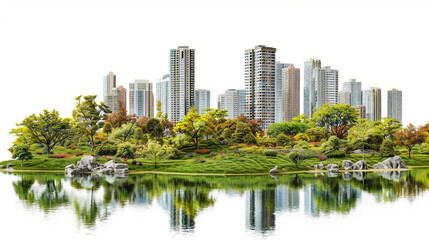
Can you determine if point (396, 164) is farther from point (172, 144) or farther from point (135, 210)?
point (135, 210)

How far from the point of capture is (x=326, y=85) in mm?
136500

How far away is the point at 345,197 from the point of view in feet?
123

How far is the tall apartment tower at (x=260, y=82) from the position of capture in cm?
10288

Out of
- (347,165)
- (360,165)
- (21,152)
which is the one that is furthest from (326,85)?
(21,152)

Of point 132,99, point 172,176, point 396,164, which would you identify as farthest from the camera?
point 132,99

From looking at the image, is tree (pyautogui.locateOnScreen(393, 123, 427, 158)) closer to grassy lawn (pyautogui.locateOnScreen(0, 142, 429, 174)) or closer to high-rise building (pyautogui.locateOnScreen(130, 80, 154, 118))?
grassy lawn (pyautogui.locateOnScreen(0, 142, 429, 174))

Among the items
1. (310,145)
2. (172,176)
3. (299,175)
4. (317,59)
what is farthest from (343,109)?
(317,59)

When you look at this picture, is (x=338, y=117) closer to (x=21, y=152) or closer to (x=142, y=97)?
(x=21, y=152)

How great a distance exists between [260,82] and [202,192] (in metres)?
66.7

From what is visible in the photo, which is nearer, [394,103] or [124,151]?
[124,151]

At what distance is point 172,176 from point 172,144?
42.6 feet

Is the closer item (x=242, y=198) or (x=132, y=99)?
(x=242, y=198)

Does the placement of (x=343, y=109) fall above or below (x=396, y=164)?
above

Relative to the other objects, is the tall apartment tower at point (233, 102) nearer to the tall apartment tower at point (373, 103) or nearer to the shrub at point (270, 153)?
the tall apartment tower at point (373, 103)
